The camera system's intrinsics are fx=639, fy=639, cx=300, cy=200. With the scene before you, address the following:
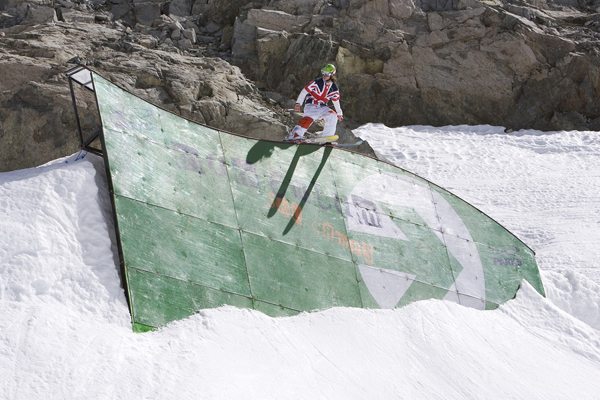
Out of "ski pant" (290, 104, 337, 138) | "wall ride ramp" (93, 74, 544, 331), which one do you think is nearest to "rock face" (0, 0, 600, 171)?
"ski pant" (290, 104, 337, 138)

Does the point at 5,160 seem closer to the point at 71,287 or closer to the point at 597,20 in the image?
the point at 71,287

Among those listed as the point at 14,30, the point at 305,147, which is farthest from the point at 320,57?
the point at 305,147

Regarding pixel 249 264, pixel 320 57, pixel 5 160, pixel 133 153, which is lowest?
pixel 5 160

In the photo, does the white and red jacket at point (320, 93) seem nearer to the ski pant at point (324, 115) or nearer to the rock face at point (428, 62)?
the ski pant at point (324, 115)

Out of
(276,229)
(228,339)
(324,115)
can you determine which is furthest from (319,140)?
(228,339)

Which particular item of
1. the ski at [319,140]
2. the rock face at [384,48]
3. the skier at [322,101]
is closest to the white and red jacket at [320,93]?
the skier at [322,101]

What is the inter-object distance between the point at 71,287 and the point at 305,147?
601 centimetres

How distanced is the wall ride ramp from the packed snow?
315mm

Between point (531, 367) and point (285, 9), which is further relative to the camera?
point (285, 9)

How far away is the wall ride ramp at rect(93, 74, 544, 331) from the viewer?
9.15 m

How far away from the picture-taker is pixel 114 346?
7441 mm

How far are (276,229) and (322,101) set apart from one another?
405 centimetres

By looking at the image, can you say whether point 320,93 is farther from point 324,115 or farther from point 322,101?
point 324,115

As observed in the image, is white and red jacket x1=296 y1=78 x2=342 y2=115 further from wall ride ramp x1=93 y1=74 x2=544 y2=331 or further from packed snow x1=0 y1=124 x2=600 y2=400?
packed snow x1=0 y1=124 x2=600 y2=400
